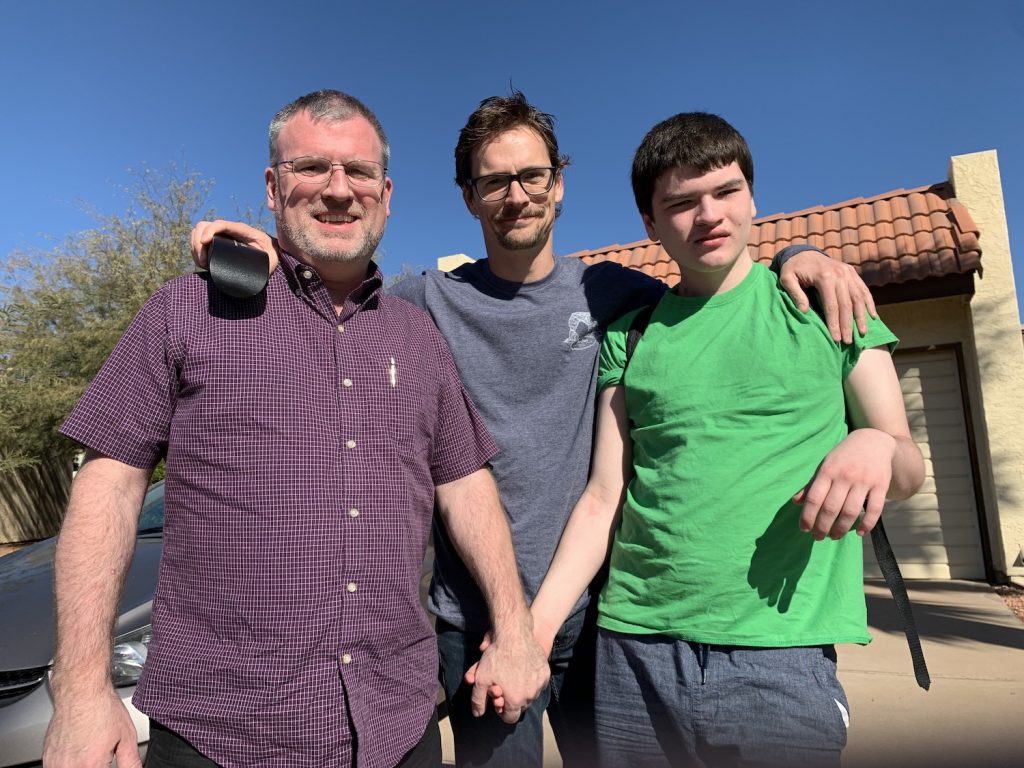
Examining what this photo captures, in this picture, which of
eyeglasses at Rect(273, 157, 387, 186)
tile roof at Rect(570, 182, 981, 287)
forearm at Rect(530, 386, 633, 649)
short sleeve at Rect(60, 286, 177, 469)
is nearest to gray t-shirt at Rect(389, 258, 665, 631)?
forearm at Rect(530, 386, 633, 649)

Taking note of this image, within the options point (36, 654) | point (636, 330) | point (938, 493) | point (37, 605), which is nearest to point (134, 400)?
point (636, 330)

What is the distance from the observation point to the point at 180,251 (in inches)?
672

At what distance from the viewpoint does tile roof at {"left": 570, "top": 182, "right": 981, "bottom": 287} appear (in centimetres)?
725

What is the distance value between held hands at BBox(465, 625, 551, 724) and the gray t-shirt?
0.82 feet

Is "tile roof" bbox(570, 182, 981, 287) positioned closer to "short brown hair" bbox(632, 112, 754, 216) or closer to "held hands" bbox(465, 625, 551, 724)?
"short brown hair" bbox(632, 112, 754, 216)

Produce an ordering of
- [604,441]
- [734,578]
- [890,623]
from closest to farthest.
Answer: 1. [734,578]
2. [604,441]
3. [890,623]

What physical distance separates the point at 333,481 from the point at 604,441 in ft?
2.48

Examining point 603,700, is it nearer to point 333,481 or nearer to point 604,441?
point 604,441

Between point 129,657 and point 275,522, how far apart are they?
1.85 metres

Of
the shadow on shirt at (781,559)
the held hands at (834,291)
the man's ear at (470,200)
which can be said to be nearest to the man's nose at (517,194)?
the man's ear at (470,200)

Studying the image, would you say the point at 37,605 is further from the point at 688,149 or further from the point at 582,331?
→ the point at 688,149

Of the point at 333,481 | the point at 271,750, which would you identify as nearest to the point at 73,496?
the point at 333,481

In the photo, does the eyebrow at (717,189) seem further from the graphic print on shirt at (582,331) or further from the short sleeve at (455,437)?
the short sleeve at (455,437)

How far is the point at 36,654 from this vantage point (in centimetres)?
304
